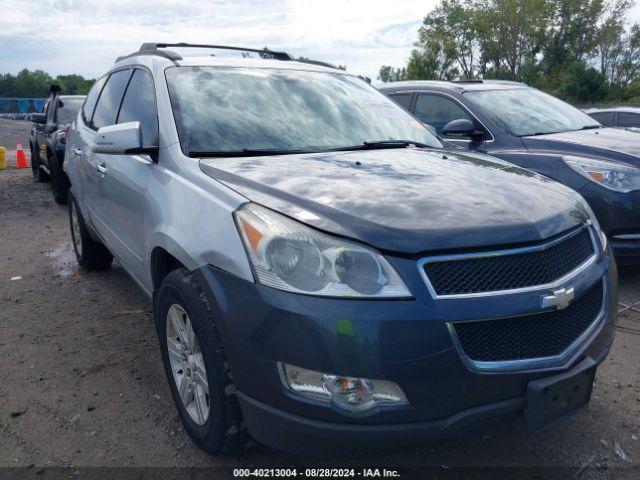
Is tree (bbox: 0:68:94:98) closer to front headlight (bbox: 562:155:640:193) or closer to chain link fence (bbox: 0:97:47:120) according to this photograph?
chain link fence (bbox: 0:97:47:120)

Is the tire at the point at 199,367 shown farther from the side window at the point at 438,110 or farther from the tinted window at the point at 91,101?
the side window at the point at 438,110

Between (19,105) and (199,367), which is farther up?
(199,367)

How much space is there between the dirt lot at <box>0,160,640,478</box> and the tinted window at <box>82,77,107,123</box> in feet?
4.70

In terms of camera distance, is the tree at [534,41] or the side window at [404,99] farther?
the tree at [534,41]

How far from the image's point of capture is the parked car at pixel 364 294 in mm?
2055

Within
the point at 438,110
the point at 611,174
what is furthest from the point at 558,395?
the point at 438,110

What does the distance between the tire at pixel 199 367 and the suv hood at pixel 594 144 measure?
147 inches

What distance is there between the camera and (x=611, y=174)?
480cm

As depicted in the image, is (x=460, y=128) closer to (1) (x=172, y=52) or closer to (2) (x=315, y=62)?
(2) (x=315, y=62)

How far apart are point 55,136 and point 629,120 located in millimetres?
9417

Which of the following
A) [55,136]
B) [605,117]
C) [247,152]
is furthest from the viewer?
[605,117]

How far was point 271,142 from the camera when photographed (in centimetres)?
324

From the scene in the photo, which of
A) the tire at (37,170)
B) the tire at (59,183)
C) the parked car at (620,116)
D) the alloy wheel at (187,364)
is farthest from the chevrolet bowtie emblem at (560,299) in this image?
the tire at (37,170)

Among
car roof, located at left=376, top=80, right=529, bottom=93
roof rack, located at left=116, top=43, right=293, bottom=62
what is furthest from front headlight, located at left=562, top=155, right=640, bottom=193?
roof rack, located at left=116, top=43, right=293, bottom=62
